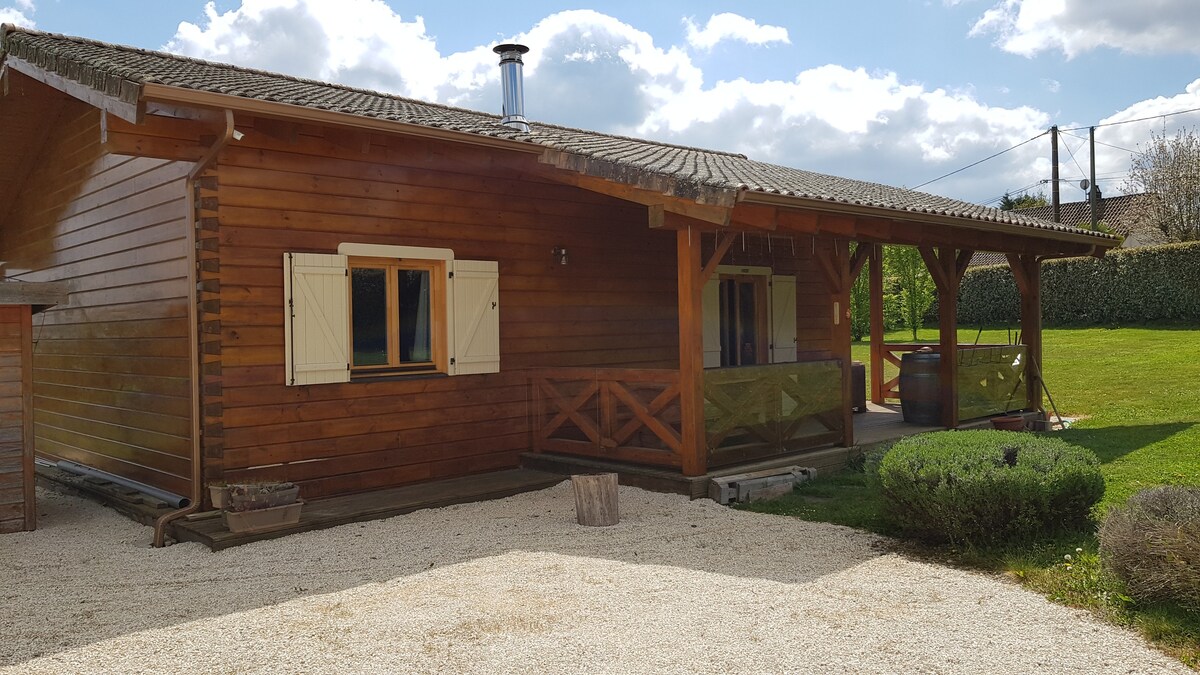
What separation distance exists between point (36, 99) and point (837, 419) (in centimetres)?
808

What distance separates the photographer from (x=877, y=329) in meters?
13.0

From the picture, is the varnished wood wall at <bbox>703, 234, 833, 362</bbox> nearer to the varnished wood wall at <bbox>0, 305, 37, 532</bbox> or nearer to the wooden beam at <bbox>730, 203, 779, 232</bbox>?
the wooden beam at <bbox>730, 203, 779, 232</bbox>

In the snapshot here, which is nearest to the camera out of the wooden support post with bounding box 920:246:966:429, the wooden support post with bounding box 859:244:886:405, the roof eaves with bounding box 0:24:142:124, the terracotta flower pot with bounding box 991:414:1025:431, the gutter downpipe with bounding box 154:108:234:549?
the roof eaves with bounding box 0:24:142:124

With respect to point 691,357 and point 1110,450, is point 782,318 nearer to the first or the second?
point 1110,450

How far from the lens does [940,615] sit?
14.1 ft

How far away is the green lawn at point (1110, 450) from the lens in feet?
14.4

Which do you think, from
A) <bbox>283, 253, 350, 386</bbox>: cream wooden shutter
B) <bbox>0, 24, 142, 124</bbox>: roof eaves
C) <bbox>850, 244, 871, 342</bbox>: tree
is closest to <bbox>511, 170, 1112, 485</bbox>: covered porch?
<bbox>283, 253, 350, 386</bbox>: cream wooden shutter

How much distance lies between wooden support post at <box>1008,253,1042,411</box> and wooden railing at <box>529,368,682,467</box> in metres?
5.60

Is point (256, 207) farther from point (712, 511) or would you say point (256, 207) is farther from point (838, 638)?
point (838, 638)

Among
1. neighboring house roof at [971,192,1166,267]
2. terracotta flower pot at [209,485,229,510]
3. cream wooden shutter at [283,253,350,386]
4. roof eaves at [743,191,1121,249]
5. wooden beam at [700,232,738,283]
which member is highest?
neighboring house roof at [971,192,1166,267]

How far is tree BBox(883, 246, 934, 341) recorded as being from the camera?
25266 mm

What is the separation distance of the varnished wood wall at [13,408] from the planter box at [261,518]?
5.62ft

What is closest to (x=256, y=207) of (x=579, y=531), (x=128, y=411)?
(x=128, y=411)

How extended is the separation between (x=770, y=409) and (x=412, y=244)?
3367 millimetres
